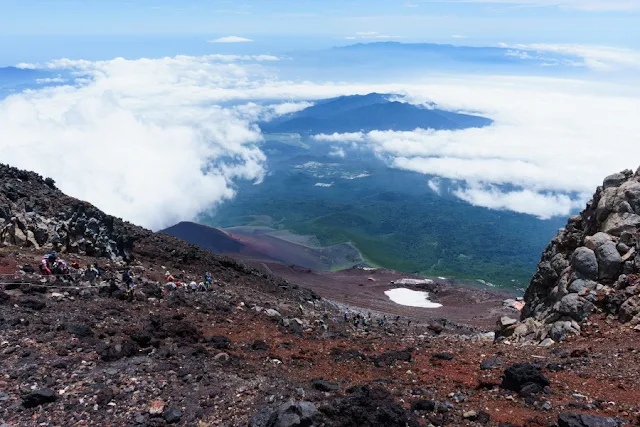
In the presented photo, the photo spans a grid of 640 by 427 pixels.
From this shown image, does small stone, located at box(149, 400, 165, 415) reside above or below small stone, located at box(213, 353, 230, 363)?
above

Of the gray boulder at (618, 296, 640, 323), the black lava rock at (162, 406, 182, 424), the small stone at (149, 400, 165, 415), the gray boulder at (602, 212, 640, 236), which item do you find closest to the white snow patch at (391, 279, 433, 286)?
the gray boulder at (602, 212, 640, 236)

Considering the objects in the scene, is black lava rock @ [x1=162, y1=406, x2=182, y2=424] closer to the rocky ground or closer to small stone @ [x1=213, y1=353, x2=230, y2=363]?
the rocky ground

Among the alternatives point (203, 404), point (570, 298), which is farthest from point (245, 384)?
point (570, 298)

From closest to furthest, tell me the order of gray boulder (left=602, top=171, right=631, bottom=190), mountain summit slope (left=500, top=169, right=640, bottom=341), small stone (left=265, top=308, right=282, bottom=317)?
mountain summit slope (left=500, top=169, right=640, bottom=341) < small stone (left=265, top=308, right=282, bottom=317) < gray boulder (left=602, top=171, right=631, bottom=190)

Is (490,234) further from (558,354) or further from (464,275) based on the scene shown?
(558,354)

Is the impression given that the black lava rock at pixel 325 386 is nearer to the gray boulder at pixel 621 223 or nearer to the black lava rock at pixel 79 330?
the black lava rock at pixel 79 330

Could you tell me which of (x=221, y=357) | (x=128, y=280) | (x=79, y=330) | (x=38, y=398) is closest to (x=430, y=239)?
(x=128, y=280)

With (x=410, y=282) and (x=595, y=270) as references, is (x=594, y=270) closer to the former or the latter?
(x=595, y=270)
